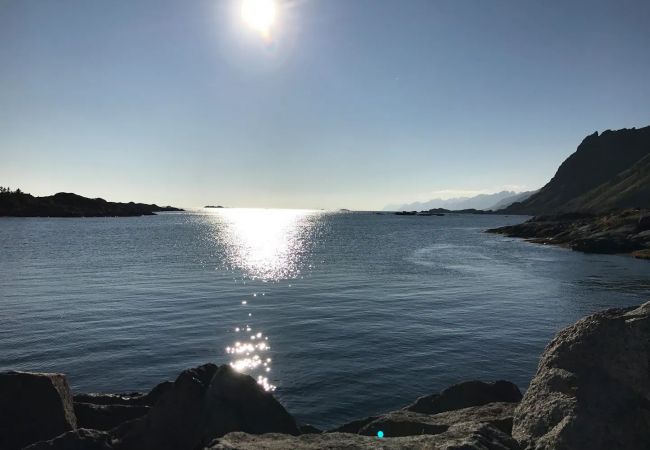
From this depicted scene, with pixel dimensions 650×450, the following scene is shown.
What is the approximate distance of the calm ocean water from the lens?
20.6 meters

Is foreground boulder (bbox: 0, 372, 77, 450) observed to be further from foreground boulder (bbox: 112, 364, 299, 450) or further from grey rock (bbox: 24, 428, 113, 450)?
grey rock (bbox: 24, 428, 113, 450)

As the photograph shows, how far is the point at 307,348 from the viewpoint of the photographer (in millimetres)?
24781

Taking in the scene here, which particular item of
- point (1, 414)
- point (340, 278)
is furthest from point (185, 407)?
point (340, 278)

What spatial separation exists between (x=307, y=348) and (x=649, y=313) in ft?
59.0

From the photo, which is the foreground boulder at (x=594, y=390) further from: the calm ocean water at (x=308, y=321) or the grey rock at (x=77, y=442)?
the grey rock at (x=77, y=442)

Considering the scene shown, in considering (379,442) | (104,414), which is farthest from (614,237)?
(104,414)

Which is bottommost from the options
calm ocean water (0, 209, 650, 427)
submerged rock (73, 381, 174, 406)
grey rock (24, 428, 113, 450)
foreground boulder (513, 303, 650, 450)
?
calm ocean water (0, 209, 650, 427)

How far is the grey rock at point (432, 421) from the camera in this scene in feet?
37.3

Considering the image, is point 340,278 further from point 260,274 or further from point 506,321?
point 506,321

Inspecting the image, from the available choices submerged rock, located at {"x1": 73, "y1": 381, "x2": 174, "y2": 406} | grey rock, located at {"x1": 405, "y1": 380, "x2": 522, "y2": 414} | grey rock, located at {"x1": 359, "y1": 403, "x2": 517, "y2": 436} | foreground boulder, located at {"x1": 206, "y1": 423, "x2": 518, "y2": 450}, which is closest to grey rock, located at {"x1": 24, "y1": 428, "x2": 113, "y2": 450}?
foreground boulder, located at {"x1": 206, "y1": 423, "x2": 518, "y2": 450}

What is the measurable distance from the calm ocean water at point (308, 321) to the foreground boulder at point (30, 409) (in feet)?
24.9

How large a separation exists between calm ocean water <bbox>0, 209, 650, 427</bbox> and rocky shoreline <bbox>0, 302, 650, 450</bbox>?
17.4ft

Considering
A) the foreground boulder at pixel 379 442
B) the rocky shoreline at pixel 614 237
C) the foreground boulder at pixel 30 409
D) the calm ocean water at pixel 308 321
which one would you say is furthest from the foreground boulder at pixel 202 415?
the rocky shoreline at pixel 614 237

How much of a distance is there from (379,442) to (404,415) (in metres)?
3.65
